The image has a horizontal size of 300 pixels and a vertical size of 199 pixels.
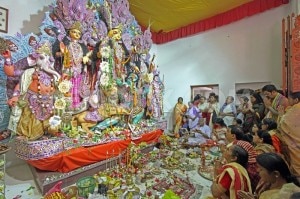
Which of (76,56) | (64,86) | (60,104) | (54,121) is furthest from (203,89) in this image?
(54,121)

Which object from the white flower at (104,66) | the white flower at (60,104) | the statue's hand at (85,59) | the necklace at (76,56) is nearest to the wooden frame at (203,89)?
the white flower at (104,66)

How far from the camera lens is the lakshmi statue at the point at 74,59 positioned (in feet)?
11.4

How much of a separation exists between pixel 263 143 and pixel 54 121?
2527mm

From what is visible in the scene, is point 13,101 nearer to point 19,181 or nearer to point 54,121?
point 54,121

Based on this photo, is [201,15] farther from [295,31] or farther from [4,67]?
[4,67]

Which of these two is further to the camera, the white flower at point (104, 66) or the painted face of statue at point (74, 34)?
the white flower at point (104, 66)

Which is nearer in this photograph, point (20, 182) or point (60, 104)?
point (20, 182)

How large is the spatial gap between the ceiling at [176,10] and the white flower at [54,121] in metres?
3.43

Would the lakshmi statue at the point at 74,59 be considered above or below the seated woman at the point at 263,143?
above

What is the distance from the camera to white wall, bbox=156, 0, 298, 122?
5.27m

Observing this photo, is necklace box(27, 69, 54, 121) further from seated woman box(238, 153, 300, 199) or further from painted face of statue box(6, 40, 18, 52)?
→ seated woman box(238, 153, 300, 199)

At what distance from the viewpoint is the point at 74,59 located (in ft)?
11.9

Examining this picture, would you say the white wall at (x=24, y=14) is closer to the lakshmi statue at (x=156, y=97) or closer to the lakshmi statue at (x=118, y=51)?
the lakshmi statue at (x=118, y=51)

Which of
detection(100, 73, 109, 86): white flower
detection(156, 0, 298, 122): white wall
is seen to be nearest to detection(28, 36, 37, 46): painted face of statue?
detection(100, 73, 109, 86): white flower
